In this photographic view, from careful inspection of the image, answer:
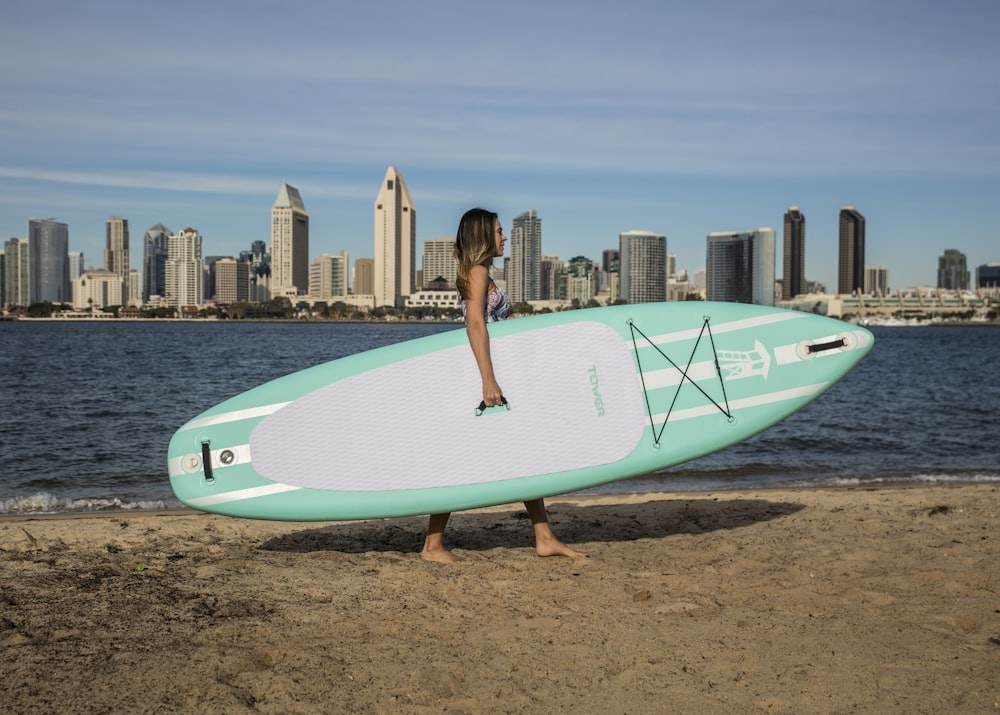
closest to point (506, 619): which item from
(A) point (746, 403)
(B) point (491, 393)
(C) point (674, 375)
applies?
(B) point (491, 393)

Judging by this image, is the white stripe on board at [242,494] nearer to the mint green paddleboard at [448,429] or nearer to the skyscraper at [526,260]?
the mint green paddleboard at [448,429]

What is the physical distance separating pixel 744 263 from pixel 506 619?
6439 inches

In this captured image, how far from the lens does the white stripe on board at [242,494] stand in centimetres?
423

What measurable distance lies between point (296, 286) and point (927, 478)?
198 metres

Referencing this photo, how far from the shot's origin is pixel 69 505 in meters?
7.23

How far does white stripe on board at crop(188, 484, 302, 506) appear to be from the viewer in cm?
423

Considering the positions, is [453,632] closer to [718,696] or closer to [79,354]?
[718,696]

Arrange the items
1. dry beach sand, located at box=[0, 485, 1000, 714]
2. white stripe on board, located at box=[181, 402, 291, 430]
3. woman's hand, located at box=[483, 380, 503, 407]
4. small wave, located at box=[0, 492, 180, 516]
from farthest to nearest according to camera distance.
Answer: small wave, located at box=[0, 492, 180, 516] → white stripe on board, located at box=[181, 402, 291, 430] → woman's hand, located at box=[483, 380, 503, 407] → dry beach sand, located at box=[0, 485, 1000, 714]

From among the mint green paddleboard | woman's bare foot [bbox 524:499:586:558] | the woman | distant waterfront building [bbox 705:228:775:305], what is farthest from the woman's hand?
distant waterfront building [bbox 705:228:775:305]

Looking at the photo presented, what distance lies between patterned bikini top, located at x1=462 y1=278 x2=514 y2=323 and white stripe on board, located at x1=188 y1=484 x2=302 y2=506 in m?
1.21

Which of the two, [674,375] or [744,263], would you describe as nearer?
[674,375]

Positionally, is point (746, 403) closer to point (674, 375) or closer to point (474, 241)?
point (674, 375)

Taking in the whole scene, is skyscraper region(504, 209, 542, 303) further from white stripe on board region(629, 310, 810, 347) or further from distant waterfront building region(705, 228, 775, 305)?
white stripe on board region(629, 310, 810, 347)

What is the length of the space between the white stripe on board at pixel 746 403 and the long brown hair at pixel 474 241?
3.98 ft
